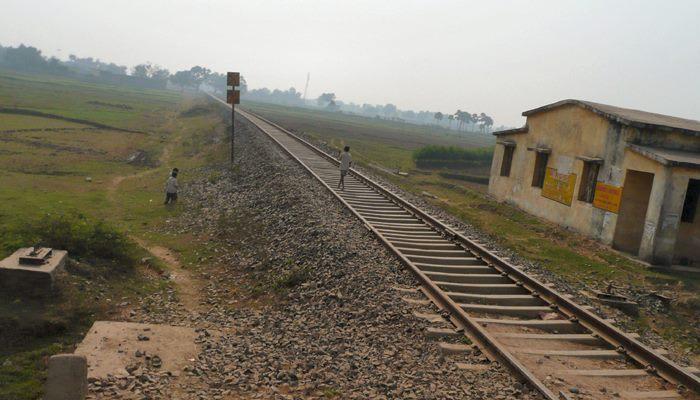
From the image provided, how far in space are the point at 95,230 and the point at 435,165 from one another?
3599 cm

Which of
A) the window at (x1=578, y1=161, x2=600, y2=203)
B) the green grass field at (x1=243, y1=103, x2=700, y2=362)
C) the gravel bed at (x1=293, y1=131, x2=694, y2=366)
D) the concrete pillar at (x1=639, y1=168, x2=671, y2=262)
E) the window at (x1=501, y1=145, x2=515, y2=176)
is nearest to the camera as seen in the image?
the gravel bed at (x1=293, y1=131, x2=694, y2=366)

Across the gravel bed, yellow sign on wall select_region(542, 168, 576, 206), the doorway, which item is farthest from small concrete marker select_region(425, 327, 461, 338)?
yellow sign on wall select_region(542, 168, 576, 206)

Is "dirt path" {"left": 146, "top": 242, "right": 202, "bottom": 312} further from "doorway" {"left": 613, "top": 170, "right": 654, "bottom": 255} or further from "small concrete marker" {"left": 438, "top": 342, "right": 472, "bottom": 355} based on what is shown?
"doorway" {"left": 613, "top": 170, "right": 654, "bottom": 255}

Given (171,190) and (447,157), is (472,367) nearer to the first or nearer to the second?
(171,190)

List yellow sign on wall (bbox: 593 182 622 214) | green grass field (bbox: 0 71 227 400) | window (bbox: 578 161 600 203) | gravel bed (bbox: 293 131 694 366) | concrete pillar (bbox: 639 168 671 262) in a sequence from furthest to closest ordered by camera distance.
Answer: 1. window (bbox: 578 161 600 203)
2. yellow sign on wall (bbox: 593 182 622 214)
3. concrete pillar (bbox: 639 168 671 262)
4. gravel bed (bbox: 293 131 694 366)
5. green grass field (bbox: 0 71 227 400)

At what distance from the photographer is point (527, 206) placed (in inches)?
801

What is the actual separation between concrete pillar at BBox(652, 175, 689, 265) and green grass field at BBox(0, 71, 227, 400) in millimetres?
12025

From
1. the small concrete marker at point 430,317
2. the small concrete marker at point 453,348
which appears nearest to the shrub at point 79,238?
the small concrete marker at point 430,317

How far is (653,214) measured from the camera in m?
13.9

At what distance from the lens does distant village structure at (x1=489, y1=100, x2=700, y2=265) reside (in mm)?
13922

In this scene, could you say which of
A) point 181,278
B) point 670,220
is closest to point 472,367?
point 181,278

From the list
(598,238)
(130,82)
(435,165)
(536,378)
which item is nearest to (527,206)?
(598,238)

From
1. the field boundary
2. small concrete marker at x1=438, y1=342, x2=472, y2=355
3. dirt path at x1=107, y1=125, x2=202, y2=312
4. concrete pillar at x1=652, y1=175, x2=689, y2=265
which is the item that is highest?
concrete pillar at x1=652, y1=175, x2=689, y2=265

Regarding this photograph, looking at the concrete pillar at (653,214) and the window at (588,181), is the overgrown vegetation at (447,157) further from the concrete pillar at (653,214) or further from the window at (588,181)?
the concrete pillar at (653,214)
